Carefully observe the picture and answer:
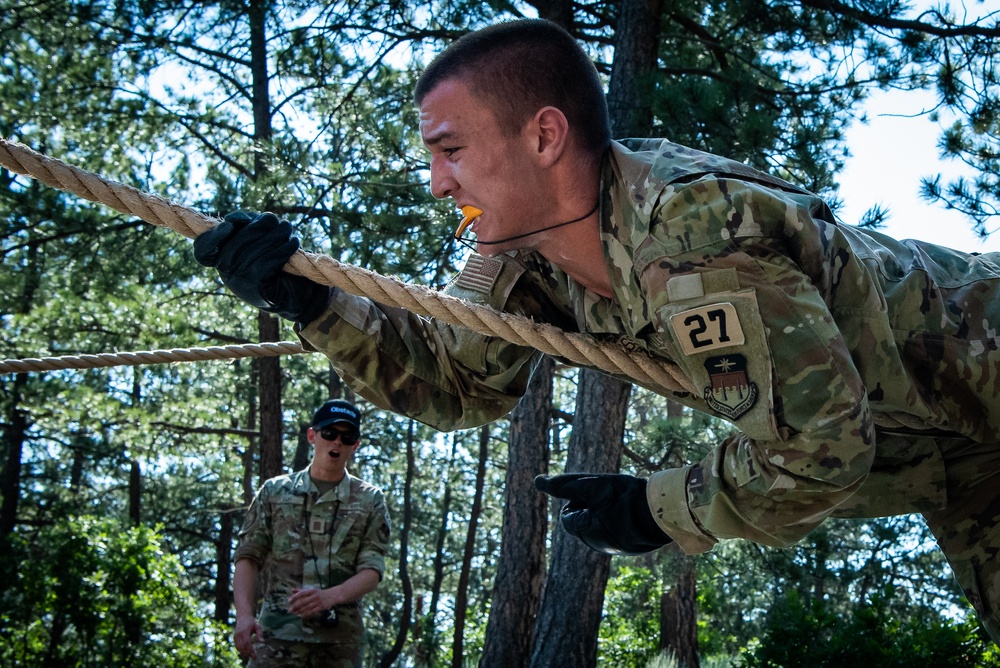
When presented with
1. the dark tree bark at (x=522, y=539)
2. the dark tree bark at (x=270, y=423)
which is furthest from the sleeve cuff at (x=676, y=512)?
the dark tree bark at (x=270, y=423)

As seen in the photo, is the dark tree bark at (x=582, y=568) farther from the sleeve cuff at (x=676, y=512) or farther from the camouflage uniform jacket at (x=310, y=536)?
the sleeve cuff at (x=676, y=512)

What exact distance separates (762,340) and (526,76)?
871mm

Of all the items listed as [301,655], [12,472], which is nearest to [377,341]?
[301,655]

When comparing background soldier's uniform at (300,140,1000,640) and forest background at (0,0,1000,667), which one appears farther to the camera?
forest background at (0,0,1000,667)

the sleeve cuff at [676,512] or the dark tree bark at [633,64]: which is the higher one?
the dark tree bark at [633,64]

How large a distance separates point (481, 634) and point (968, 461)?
1323cm

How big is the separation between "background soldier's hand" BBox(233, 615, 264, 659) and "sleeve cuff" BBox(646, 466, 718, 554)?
374 centimetres

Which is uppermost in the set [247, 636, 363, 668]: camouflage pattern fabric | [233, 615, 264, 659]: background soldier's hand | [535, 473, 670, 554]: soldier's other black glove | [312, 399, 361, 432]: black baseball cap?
[312, 399, 361, 432]: black baseball cap

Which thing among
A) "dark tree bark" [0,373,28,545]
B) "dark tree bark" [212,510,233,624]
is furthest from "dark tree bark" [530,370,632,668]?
"dark tree bark" [0,373,28,545]

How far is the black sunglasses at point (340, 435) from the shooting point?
5555 millimetres

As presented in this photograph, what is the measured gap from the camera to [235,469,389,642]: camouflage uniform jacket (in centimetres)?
532

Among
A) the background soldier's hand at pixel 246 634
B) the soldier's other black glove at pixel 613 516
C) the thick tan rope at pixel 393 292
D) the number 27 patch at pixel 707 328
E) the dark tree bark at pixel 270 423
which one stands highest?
the dark tree bark at pixel 270 423

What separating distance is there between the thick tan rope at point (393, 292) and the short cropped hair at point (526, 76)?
416mm

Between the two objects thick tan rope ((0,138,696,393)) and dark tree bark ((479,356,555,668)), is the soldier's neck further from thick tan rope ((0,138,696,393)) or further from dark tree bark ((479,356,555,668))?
dark tree bark ((479,356,555,668))
